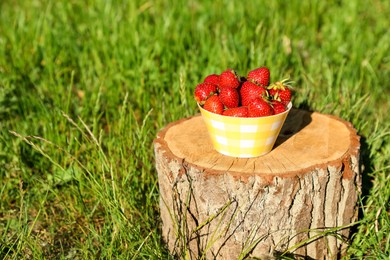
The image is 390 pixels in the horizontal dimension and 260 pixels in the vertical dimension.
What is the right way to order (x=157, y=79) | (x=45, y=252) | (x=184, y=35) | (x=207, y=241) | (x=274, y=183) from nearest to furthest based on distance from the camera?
(x=274, y=183) → (x=207, y=241) → (x=45, y=252) → (x=157, y=79) → (x=184, y=35)

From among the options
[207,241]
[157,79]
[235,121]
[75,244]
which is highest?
[235,121]

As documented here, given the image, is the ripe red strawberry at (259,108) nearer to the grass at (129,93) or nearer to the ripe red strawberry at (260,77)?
the ripe red strawberry at (260,77)

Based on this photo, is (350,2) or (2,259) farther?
(350,2)

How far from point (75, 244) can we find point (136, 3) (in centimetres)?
253

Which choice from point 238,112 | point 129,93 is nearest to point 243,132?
point 238,112

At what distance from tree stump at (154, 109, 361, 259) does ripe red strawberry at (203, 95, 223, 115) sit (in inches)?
8.8

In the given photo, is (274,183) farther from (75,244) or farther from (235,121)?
(75,244)

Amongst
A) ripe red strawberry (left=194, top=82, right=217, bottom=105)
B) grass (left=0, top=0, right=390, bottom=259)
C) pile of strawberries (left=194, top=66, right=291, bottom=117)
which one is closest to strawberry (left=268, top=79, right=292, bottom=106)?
pile of strawberries (left=194, top=66, right=291, bottom=117)

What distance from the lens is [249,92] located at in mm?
2424

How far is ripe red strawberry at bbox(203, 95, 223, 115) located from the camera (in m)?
2.41

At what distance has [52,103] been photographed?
364 cm

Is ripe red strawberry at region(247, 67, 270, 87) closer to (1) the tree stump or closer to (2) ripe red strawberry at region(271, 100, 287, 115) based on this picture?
(2) ripe red strawberry at region(271, 100, 287, 115)

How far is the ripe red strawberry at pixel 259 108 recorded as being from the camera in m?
2.34

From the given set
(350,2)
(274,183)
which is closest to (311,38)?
(350,2)
